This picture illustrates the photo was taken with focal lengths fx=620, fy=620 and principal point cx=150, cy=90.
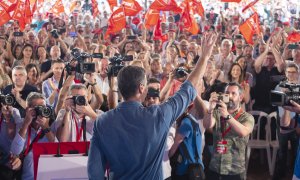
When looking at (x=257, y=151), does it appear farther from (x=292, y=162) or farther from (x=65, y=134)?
(x=65, y=134)

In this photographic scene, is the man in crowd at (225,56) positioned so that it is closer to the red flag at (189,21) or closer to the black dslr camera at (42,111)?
the red flag at (189,21)

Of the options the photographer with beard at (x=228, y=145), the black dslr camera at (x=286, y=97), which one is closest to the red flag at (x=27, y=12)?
the photographer with beard at (x=228, y=145)

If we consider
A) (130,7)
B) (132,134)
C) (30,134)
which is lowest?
(30,134)

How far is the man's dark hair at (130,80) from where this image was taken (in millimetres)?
3436

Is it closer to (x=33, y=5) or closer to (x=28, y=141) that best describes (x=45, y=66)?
(x=28, y=141)

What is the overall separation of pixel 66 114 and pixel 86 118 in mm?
311

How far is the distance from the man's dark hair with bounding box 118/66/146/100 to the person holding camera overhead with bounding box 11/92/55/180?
1655 mm

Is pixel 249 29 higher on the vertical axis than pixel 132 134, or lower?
higher

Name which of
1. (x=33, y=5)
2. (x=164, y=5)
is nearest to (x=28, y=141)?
(x=164, y=5)

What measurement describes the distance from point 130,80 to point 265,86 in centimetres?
606

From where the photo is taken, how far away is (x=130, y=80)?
3.43 m

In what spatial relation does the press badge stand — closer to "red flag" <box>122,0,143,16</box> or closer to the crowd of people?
the crowd of people

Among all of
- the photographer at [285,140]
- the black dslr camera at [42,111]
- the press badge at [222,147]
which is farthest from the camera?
the photographer at [285,140]

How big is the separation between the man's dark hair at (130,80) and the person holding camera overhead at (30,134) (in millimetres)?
1655
